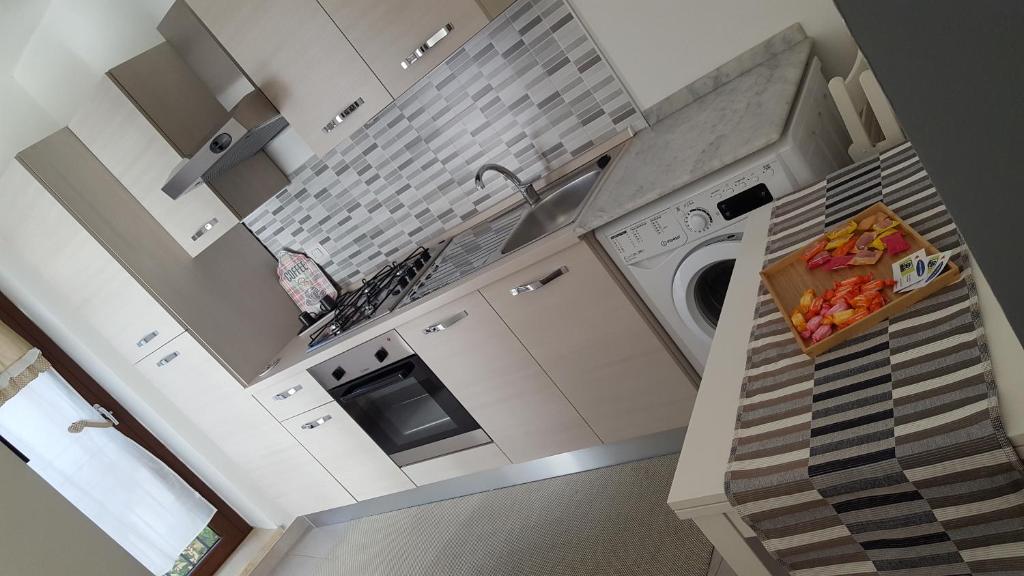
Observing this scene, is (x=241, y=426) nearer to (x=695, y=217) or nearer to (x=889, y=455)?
(x=695, y=217)

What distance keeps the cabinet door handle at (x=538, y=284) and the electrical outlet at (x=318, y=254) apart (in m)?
1.46

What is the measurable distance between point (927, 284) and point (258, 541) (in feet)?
13.7

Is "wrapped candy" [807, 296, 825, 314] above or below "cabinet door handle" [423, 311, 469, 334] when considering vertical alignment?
above

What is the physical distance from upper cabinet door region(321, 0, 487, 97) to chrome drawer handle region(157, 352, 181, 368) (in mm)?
1767

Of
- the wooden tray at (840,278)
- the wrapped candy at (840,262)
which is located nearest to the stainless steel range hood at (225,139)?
the wooden tray at (840,278)

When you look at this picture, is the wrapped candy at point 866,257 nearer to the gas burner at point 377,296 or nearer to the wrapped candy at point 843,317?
the wrapped candy at point 843,317

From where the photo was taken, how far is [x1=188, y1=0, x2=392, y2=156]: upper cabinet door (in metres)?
2.50

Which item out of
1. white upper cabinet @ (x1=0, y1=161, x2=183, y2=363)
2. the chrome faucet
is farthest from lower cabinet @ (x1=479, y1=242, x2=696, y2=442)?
white upper cabinet @ (x1=0, y1=161, x2=183, y2=363)

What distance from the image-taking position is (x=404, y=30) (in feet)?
7.88

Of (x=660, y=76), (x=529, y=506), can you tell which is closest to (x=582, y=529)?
(x=529, y=506)

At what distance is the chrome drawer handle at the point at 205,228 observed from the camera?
10.2 ft

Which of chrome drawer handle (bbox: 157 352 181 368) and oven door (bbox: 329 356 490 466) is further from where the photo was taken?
chrome drawer handle (bbox: 157 352 181 368)

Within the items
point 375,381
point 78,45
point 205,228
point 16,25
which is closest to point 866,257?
point 375,381

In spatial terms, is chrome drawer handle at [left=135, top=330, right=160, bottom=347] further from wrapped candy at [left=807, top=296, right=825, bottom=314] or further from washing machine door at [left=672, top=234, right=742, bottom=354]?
wrapped candy at [left=807, top=296, right=825, bottom=314]
